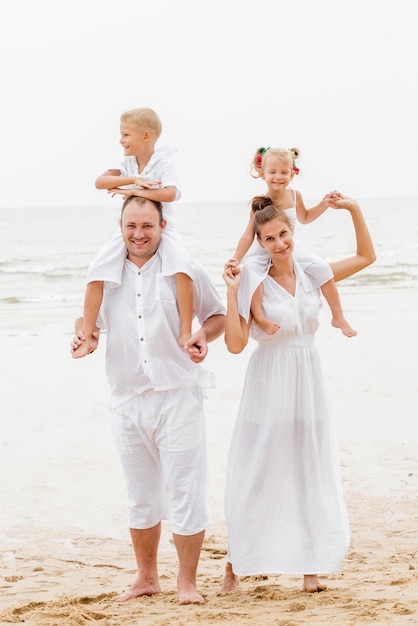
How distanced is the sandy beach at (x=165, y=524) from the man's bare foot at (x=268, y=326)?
1298 millimetres

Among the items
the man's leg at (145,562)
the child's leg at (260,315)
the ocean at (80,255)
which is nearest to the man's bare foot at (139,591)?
the man's leg at (145,562)

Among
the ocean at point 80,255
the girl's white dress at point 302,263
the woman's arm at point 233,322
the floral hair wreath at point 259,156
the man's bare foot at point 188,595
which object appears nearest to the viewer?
the woman's arm at point 233,322

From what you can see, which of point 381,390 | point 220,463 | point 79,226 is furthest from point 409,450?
point 79,226

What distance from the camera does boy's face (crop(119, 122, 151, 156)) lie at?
189 inches

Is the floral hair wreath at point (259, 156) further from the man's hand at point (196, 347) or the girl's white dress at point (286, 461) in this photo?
the man's hand at point (196, 347)

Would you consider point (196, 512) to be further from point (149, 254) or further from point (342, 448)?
point (342, 448)

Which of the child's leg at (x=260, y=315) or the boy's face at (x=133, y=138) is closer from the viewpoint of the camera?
the child's leg at (x=260, y=315)

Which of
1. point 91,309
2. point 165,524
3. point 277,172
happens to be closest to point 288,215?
point 277,172

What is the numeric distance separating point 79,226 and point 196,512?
5764 centimetres

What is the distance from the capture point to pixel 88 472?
7.61m

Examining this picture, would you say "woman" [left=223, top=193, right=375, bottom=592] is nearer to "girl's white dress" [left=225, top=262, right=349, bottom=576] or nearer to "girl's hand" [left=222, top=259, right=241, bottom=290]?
"girl's white dress" [left=225, top=262, right=349, bottom=576]

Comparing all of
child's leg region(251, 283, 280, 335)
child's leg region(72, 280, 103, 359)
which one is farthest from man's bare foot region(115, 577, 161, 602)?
child's leg region(251, 283, 280, 335)

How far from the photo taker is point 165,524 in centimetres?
653

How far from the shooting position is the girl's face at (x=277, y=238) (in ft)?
14.7
